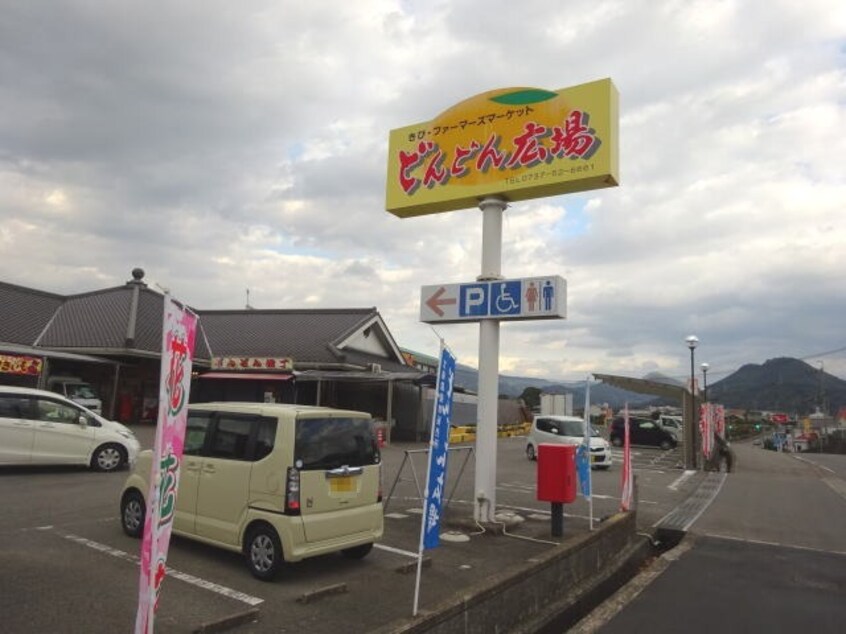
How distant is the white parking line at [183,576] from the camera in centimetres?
517

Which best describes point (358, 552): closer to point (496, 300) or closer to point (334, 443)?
point (334, 443)

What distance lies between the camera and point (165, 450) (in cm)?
306

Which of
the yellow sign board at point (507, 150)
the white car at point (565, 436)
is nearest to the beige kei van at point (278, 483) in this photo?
the yellow sign board at point (507, 150)

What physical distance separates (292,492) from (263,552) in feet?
2.27

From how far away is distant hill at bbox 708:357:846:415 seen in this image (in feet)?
442

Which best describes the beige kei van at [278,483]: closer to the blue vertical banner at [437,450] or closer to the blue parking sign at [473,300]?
the blue vertical banner at [437,450]

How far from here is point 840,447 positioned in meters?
49.7

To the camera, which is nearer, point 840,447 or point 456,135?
point 456,135

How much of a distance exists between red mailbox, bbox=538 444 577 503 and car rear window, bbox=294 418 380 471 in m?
2.53

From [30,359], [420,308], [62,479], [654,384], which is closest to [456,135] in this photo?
[420,308]

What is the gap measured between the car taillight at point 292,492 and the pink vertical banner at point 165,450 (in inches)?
90.8

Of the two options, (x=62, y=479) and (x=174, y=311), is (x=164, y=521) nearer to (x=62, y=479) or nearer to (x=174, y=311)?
(x=174, y=311)

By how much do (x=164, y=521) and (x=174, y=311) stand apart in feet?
3.52

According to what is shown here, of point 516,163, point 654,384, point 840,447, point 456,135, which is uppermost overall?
point 456,135
